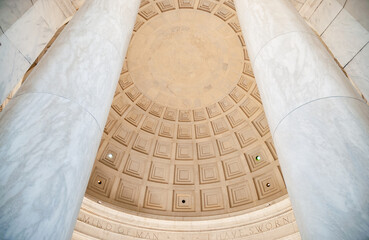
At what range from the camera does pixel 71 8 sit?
7.67m

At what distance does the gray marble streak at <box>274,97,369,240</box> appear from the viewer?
137 inches

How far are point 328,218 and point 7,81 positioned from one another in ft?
19.0

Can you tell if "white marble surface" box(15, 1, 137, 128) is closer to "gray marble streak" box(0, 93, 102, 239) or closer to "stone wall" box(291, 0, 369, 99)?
"gray marble streak" box(0, 93, 102, 239)

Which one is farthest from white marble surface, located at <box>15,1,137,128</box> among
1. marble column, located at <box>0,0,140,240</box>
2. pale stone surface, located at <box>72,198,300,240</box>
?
pale stone surface, located at <box>72,198,300,240</box>

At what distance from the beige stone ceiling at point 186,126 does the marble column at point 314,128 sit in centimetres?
1809

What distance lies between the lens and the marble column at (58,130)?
11.5ft

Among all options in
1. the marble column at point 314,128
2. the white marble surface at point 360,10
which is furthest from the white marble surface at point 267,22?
the white marble surface at point 360,10

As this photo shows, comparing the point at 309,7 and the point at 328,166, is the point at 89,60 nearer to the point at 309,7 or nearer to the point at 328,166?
the point at 328,166

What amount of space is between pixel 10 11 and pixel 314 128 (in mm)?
5767

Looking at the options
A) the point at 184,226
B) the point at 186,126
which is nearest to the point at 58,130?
the point at 184,226

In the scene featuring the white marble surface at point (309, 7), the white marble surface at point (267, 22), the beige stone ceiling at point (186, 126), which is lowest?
the white marble surface at point (267, 22)

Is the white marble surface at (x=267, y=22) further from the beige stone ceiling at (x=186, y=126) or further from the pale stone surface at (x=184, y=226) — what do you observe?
the beige stone ceiling at (x=186, y=126)

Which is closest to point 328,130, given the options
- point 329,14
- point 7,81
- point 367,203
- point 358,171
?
point 358,171

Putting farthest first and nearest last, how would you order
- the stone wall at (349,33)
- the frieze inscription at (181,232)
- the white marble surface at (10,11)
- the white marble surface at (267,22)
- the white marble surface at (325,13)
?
1. the frieze inscription at (181,232)
2. the white marble surface at (325,13)
3. the white marble surface at (267,22)
4. the stone wall at (349,33)
5. the white marble surface at (10,11)
